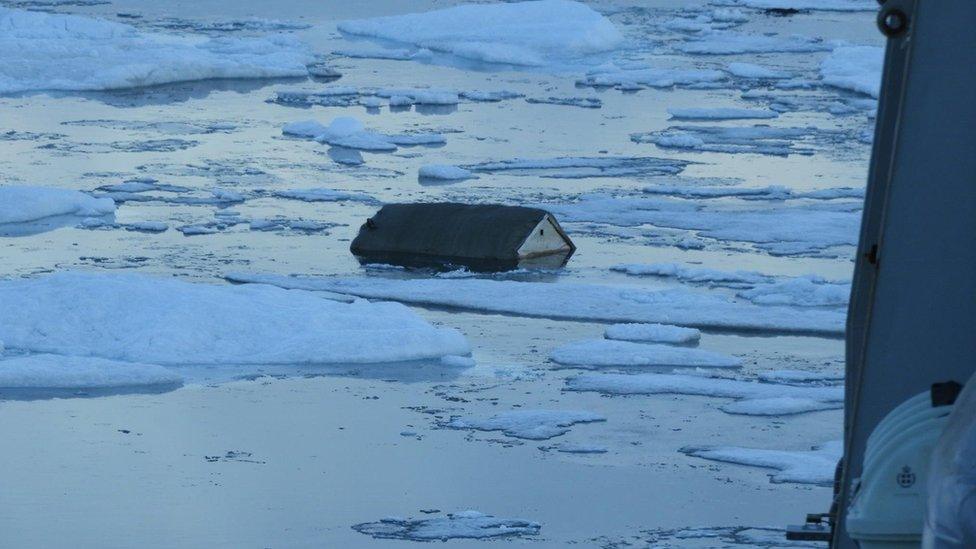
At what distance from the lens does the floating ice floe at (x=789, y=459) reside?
19.9ft

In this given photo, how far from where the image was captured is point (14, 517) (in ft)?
18.5

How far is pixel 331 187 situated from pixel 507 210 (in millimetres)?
2409

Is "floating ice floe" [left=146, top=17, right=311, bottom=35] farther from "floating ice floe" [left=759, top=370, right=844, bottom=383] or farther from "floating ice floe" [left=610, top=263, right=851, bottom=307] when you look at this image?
"floating ice floe" [left=759, top=370, right=844, bottom=383]

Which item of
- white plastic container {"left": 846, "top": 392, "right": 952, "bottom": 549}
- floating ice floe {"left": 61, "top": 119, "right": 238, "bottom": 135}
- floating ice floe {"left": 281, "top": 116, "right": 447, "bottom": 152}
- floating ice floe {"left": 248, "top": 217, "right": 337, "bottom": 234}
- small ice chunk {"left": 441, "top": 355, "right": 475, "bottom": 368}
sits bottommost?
floating ice floe {"left": 61, "top": 119, "right": 238, "bottom": 135}

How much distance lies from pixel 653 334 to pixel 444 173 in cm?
478

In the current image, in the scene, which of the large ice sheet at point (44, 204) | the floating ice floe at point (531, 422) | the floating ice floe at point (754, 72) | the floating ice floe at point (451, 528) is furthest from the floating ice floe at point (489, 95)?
the floating ice floe at point (451, 528)

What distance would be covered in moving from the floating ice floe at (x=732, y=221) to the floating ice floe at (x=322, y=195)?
3.86ft

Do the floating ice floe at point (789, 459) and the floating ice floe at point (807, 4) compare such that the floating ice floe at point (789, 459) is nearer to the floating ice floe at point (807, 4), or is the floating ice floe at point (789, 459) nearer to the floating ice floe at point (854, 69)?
the floating ice floe at point (854, 69)

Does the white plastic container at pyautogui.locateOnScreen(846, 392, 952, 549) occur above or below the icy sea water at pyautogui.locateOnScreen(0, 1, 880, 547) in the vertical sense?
above

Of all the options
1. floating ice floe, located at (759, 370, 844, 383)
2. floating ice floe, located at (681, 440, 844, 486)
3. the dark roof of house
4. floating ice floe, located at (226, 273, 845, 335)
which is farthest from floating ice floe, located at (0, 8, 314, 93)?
floating ice floe, located at (681, 440, 844, 486)

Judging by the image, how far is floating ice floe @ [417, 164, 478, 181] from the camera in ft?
41.4

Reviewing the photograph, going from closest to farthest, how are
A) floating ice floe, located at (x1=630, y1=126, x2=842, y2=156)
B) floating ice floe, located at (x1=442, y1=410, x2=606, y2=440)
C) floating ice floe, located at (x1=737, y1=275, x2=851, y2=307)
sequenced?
floating ice floe, located at (x1=442, y1=410, x2=606, y2=440), floating ice floe, located at (x1=737, y1=275, x2=851, y2=307), floating ice floe, located at (x1=630, y1=126, x2=842, y2=156)

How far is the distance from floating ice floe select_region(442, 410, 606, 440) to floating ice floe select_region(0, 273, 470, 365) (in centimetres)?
96

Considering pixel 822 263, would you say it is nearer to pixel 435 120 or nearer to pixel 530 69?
pixel 435 120
